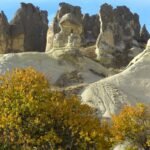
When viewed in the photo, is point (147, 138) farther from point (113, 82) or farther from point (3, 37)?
point (3, 37)

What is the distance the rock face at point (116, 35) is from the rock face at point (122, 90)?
9.35m

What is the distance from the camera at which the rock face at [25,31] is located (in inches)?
3250

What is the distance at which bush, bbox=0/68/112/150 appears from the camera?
117 ft

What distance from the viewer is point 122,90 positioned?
6000 centimetres

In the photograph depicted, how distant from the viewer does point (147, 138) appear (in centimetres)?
4197

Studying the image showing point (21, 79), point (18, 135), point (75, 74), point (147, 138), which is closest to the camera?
point (18, 135)

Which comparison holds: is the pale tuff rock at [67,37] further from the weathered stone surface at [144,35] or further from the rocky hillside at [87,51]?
the weathered stone surface at [144,35]

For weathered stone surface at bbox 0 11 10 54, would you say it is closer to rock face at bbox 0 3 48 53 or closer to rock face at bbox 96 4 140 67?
rock face at bbox 0 3 48 53

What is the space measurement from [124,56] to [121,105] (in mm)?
23147

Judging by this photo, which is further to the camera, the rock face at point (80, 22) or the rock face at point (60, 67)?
the rock face at point (80, 22)

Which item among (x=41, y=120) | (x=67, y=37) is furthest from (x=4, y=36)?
(x=41, y=120)

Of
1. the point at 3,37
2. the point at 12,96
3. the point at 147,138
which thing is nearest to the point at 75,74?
the point at 3,37

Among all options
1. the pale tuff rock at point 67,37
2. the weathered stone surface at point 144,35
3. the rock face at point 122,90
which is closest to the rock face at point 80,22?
the pale tuff rock at point 67,37

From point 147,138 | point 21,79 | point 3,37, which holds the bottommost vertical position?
point 147,138
